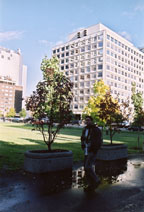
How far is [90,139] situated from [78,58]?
78.8 meters

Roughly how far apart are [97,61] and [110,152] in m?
69.6

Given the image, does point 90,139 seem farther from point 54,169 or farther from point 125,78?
point 125,78

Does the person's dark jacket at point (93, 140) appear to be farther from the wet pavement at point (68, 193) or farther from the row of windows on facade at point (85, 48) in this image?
the row of windows on facade at point (85, 48)

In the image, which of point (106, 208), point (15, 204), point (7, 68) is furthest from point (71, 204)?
point (7, 68)

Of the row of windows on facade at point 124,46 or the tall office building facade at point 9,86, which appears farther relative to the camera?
the tall office building facade at point 9,86

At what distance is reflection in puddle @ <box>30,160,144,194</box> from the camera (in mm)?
5828

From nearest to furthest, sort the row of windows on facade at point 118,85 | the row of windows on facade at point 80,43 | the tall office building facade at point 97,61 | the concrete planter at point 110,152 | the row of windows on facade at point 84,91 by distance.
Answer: the concrete planter at point 110,152 → the tall office building facade at point 97,61 → the row of windows on facade at point 118,85 → the row of windows on facade at point 84,91 → the row of windows on facade at point 80,43

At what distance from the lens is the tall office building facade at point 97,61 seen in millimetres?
76250

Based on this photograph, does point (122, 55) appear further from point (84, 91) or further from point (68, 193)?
point (68, 193)

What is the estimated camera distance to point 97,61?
252ft

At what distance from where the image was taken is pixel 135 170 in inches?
322

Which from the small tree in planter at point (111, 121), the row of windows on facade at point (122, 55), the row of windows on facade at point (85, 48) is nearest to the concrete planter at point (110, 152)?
the small tree in planter at point (111, 121)

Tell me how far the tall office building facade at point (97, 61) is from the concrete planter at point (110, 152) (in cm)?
6559

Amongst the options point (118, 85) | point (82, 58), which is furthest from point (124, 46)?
point (82, 58)
